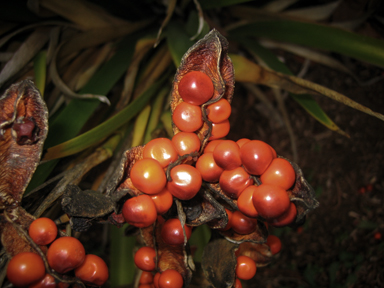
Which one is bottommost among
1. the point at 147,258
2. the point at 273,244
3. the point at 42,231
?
the point at 273,244

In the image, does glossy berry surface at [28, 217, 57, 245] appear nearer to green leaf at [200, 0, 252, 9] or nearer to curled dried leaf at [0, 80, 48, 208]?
curled dried leaf at [0, 80, 48, 208]

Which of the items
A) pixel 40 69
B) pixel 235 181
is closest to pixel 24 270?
pixel 235 181

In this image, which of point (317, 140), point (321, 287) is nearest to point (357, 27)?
point (317, 140)

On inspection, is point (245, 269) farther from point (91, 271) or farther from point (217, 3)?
point (217, 3)

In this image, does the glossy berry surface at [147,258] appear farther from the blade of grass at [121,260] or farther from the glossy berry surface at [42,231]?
the blade of grass at [121,260]

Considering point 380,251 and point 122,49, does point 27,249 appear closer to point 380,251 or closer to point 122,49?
point 122,49

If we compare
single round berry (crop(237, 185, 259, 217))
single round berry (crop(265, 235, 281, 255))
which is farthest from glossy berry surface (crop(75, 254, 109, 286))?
single round berry (crop(265, 235, 281, 255))
